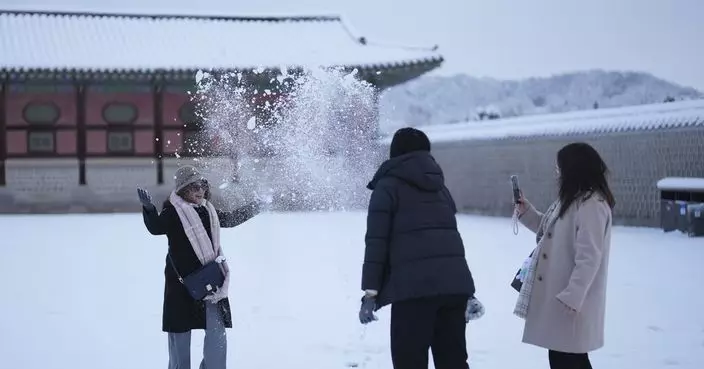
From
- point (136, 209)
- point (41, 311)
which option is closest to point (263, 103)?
point (136, 209)

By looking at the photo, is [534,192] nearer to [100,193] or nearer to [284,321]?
[100,193]

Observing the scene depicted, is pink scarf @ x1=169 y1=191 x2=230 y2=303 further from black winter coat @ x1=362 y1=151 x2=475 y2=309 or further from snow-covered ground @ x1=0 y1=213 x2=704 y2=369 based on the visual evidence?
snow-covered ground @ x1=0 y1=213 x2=704 y2=369

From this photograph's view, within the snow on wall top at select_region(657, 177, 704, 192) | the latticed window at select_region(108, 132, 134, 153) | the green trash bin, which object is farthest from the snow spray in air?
the green trash bin

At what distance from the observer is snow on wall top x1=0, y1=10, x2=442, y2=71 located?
18.9 m

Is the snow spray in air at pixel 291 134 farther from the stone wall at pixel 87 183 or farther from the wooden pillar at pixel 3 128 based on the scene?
the wooden pillar at pixel 3 128

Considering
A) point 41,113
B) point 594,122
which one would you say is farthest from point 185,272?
point 41,113

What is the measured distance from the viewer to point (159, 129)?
64.0 ft

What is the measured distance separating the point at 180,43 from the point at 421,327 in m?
18.3

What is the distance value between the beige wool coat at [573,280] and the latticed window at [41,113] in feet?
57.6

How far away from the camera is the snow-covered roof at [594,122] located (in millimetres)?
15172

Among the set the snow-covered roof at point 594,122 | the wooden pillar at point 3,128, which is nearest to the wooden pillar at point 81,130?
the wooden pillar at point 3,128

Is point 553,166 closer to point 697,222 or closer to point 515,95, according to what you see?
point 697,222

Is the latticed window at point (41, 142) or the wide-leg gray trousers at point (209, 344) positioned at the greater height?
the latticed window at point (41, 142)

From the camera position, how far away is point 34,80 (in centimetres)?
1895
